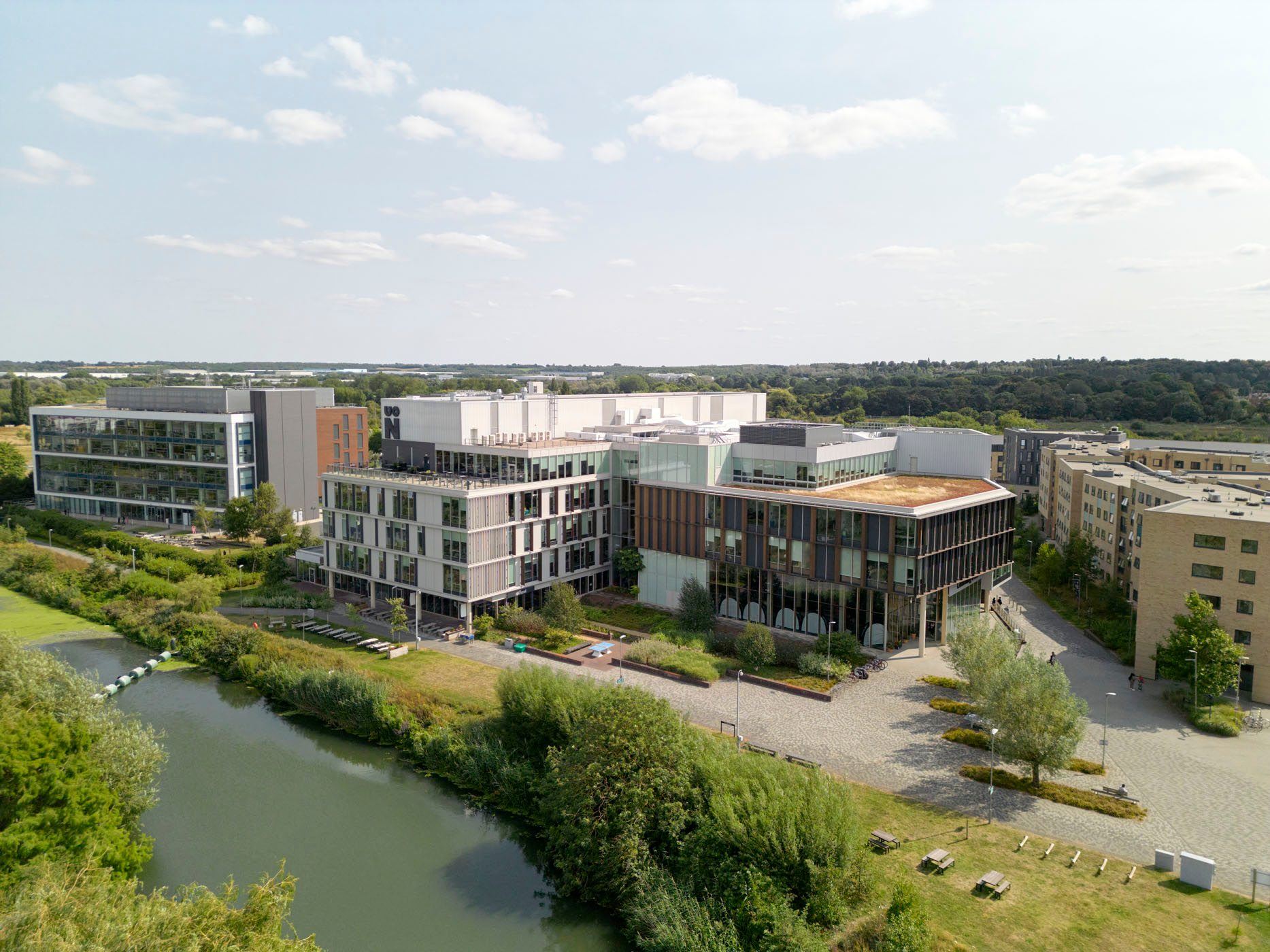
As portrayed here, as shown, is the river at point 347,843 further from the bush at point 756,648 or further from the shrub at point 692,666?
the bush at point 756,648

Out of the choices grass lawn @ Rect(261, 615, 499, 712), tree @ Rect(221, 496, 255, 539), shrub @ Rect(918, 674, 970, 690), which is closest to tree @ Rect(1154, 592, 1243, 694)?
shrub @ Rect(918, 674, 970, 690)

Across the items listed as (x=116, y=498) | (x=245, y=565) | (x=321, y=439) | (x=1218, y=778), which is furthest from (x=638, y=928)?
(x=116, y=498)

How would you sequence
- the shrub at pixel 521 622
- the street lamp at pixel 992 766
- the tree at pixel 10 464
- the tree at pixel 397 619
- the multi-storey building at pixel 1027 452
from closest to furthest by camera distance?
the street lamp at pixel 992 766
the tree at pixel 397 619
the shrub at pixel 521 622
the tree at pixel 10 464
the multi-storey building at pixel 1027 452

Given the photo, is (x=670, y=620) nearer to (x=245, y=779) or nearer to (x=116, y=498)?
(x=245, y=779)

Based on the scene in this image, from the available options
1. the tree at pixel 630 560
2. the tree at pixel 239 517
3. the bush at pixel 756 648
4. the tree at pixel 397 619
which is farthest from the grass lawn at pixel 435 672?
the tree at pixel 239 517

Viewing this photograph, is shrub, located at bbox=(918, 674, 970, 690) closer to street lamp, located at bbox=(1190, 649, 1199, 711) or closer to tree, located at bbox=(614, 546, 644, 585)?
street lamp, located at bbox=(1190, 649, 1199, 711)

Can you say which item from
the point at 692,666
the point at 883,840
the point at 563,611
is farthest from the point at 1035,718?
the point at 563,611
